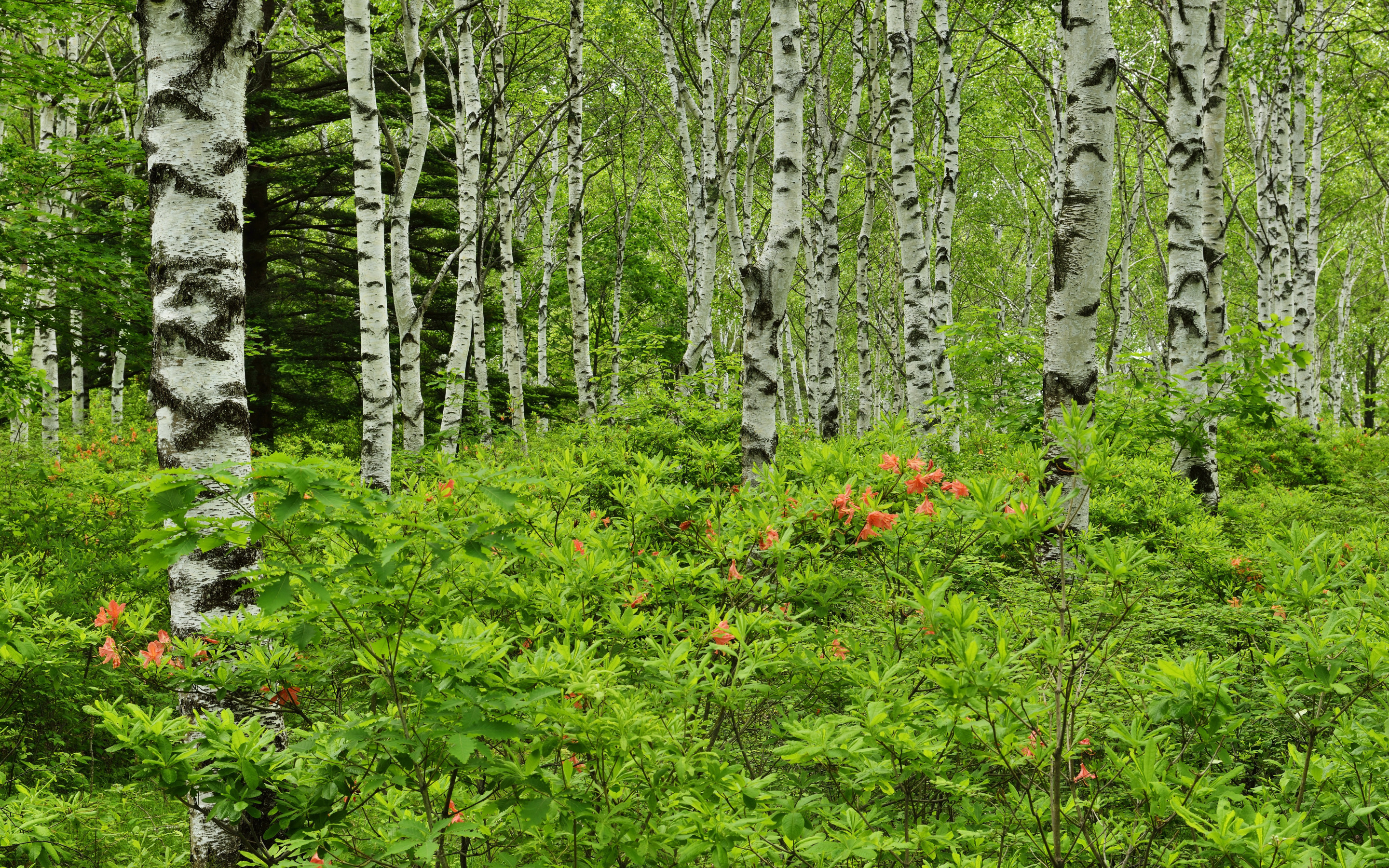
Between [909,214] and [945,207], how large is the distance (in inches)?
79.2

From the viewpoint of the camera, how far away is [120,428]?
501 inches

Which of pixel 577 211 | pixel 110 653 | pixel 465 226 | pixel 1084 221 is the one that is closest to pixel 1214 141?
pixel 1084 221

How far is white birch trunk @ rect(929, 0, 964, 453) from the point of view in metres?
10.4

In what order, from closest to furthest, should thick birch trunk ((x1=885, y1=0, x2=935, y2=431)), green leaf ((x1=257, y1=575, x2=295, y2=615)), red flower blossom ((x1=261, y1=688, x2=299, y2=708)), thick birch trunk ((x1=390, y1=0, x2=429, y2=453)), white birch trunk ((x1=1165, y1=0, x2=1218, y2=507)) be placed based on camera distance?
green leaf ((x1=257, y1=575, x2=295, y2=615))
red flower blossom ((x1=261, y1=688, x2=299, y2=708))
white birch trunk ((x1=1165, y1=0, x2=1218, y2=507))
thick birch trunk ((x1=390, y1=0, x2=429, y2=453))
thick birch trunk ((x1=885, y1=0, x2=935, y2=431))

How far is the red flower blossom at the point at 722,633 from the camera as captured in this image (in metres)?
2.55

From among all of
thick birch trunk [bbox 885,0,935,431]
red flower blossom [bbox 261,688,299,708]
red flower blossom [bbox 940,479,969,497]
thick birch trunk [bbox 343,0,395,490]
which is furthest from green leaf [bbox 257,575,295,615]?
thick birch trunk [bbox 885,0,935,431]

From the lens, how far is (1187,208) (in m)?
6.91

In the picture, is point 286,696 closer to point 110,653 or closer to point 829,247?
point 110,653

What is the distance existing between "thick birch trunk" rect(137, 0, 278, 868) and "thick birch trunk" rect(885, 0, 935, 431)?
21.4 ft

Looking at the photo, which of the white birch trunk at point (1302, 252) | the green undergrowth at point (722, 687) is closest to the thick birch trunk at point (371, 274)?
the green undergrowth at point (722, 687)

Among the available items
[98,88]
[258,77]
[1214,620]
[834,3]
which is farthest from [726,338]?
[1214,620]

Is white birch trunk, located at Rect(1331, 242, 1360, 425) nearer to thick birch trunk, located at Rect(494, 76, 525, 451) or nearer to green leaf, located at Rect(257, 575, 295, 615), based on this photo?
thick birch trunk, located at Rect(494, 76, 525, 451)

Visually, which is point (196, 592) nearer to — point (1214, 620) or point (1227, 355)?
point (1214, 620)

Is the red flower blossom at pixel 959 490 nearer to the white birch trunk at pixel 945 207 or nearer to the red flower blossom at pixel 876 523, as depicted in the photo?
the red flower blossom at pixel 876 523
